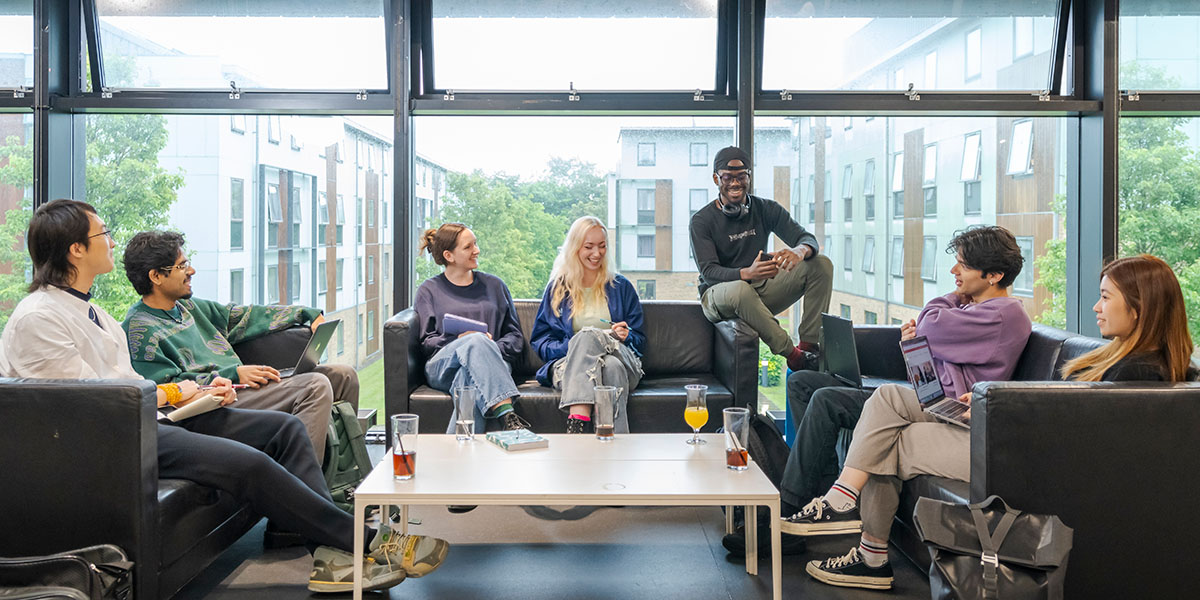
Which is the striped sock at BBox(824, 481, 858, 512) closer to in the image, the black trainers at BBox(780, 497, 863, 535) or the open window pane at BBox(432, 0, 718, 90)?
the black trainers at BBox(780, 497, 863, 535)

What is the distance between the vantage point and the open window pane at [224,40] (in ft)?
16.3

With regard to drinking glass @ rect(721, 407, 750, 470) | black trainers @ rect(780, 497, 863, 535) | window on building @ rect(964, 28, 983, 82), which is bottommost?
black trainers @ rect(780, 497, 863, 535)

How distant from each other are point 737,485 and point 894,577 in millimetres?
781

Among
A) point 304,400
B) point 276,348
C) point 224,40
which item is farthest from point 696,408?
point 224,40

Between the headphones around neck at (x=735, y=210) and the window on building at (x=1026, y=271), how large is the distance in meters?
1.64

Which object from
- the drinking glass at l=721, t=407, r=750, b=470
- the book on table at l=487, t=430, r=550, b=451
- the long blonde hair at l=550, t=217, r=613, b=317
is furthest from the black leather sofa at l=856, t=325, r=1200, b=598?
the long blonde hair at l=550, t=217, r=613, b=317

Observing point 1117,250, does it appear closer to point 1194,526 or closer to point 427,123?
point 1194,526

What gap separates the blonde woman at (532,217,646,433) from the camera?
406 centimetres

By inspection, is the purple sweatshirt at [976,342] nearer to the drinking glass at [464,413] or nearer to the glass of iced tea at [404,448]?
the drinking glass at [464,413]

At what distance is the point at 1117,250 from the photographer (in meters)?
5.00

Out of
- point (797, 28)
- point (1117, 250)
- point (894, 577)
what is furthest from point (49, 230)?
point (1117, 250)

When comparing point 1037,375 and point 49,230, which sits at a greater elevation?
point 49,230

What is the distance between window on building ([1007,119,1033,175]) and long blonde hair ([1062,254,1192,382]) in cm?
278

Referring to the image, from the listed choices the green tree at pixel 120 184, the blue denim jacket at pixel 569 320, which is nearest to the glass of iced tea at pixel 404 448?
the blue denim jacket at pixel 569 320
